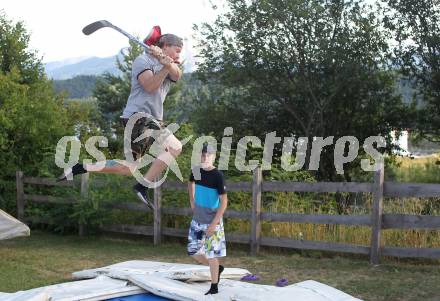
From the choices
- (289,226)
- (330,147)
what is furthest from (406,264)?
(330,147)

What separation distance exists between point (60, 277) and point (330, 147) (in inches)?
486

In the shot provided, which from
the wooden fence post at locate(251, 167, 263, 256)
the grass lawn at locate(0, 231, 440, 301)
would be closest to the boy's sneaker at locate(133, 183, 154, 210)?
the grass lawn at locate(0, 231, 440, 301)

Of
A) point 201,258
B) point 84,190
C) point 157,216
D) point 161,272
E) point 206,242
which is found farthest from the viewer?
point 84,190

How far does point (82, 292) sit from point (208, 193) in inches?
60.6

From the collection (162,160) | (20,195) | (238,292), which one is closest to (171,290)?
(238,292)

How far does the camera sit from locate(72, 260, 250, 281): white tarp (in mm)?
6527

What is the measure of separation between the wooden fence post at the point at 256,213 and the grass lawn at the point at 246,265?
19cm

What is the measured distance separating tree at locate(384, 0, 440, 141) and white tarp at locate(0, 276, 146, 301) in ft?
45.0

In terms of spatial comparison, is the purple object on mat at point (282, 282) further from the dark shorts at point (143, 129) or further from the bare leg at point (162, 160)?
the dark shorts at point (143, 129)

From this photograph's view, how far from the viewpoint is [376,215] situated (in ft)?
27.0

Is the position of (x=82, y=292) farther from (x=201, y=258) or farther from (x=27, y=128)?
(x=27, y=128)

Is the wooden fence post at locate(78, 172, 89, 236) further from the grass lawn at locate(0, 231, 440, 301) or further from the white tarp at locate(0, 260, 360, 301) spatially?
the white tarp at locate(0, 260, 360, 301)

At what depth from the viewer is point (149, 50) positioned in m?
4.54

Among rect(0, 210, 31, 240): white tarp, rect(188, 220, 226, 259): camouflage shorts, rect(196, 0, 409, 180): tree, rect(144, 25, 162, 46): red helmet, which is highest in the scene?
rect(196, 0, 409, 180): tree
